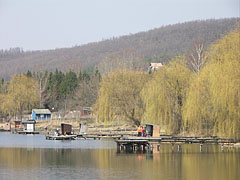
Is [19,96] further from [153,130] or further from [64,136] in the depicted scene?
[153,130]

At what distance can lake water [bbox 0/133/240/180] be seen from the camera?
30359mm

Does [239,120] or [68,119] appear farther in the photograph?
[68,119]

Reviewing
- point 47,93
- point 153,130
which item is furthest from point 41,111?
point 153,130

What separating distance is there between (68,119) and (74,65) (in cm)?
8573

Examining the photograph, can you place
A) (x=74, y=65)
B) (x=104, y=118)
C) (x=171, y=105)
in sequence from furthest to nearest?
(x=74, y=65) → (x=104, y=118) → (x=171, y=105)

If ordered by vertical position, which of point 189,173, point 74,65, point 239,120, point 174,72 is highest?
point 74,65

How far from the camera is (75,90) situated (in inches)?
4532

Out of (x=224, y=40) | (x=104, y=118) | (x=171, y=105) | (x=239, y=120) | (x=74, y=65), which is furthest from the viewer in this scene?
(x=74, y=65)

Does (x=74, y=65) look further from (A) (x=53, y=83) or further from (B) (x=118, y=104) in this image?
(B) (x=118, y=104)

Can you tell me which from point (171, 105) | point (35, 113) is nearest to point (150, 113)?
point (171, 105)

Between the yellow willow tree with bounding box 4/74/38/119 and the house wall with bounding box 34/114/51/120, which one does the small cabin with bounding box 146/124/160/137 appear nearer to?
the yellow willow tree with bounding box 4/74/38/119

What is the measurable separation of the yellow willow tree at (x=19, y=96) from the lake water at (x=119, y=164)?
58.6 m

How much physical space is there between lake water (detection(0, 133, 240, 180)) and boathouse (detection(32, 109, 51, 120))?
203ft

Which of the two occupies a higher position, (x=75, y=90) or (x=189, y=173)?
(x=75, y=90)
